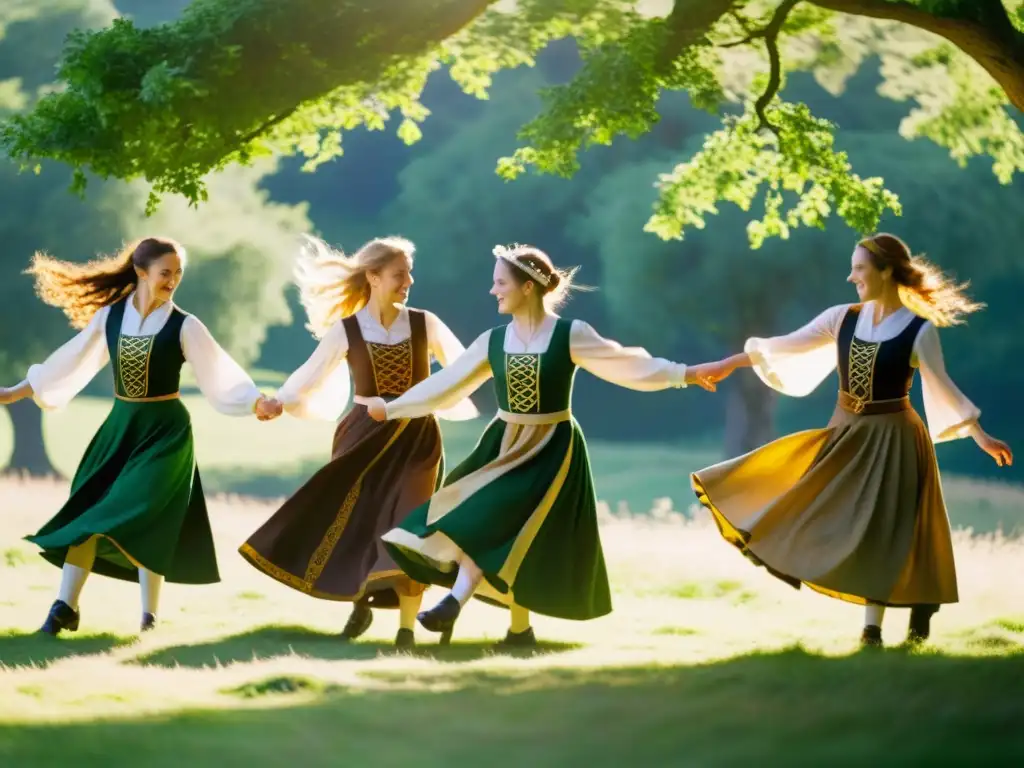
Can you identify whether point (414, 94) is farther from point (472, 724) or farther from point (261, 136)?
point (472, 724)

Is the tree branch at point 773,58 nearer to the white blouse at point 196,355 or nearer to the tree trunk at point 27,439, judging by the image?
the white blouse at point 196,355

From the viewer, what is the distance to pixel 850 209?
26.4ft

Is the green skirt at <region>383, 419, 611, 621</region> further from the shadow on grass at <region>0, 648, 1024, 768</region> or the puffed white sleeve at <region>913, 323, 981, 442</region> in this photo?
the puffed white sleeve at <region>913, 323, 981, 442</region>

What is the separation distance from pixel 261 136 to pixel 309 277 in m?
0.75

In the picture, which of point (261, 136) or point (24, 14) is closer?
point (261, 136)

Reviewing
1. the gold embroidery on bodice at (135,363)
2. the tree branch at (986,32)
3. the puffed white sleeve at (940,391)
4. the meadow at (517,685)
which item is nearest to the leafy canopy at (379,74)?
the tree branch at (986,32)

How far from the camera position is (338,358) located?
675 cm

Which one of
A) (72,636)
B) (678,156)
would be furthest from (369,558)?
(678,156)

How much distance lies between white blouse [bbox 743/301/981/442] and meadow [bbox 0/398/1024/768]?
0.95 m

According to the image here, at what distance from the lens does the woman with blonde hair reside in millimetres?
6523

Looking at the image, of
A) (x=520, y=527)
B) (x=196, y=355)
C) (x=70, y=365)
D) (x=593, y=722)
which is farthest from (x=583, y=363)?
(x=70, y=365)

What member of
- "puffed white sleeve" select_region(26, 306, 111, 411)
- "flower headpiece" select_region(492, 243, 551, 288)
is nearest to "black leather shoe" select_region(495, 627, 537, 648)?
"flower headpiece" select_region(492, 243, 551, 288)

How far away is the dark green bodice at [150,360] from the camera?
263 inches

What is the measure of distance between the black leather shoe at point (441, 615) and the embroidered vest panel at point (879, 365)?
74.4 inches
